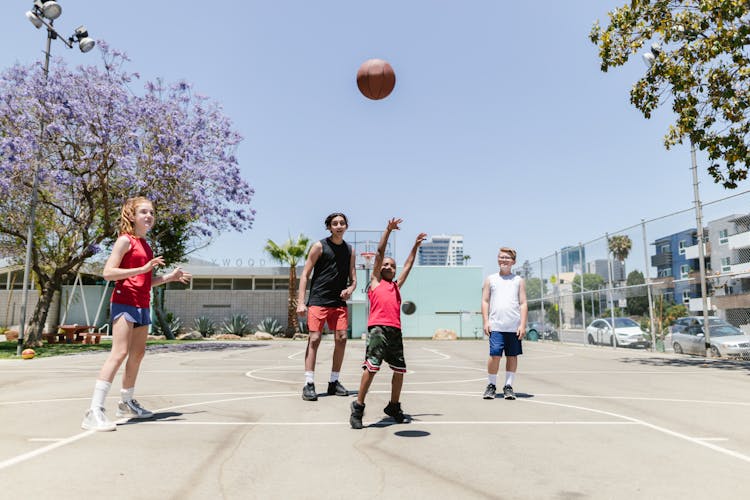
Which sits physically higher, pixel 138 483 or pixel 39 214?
pixel 39 214

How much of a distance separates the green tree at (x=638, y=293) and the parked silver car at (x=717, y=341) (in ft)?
4.13

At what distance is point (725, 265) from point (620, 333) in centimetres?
565

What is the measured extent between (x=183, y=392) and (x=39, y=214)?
607 inches

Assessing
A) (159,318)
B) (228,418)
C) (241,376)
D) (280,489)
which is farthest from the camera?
(159,318)

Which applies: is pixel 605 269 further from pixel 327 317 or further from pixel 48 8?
pixel 48 8

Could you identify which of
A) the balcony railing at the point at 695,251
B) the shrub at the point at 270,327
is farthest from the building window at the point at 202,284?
the balcony railing at the point at 695,251

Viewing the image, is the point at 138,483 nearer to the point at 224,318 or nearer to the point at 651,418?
the point at 651,418

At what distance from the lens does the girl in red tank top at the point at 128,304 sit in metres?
4.58

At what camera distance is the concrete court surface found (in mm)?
2979

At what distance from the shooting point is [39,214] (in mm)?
18922

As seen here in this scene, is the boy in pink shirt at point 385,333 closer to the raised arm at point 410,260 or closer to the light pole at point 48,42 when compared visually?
the raised arm at point 410,260

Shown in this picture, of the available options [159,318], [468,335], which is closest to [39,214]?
[159,318]

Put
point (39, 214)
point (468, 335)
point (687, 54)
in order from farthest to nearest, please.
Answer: point (468, 335), point (39, 214), point (687, 54)

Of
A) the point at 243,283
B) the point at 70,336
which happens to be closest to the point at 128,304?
the point at 70,336
